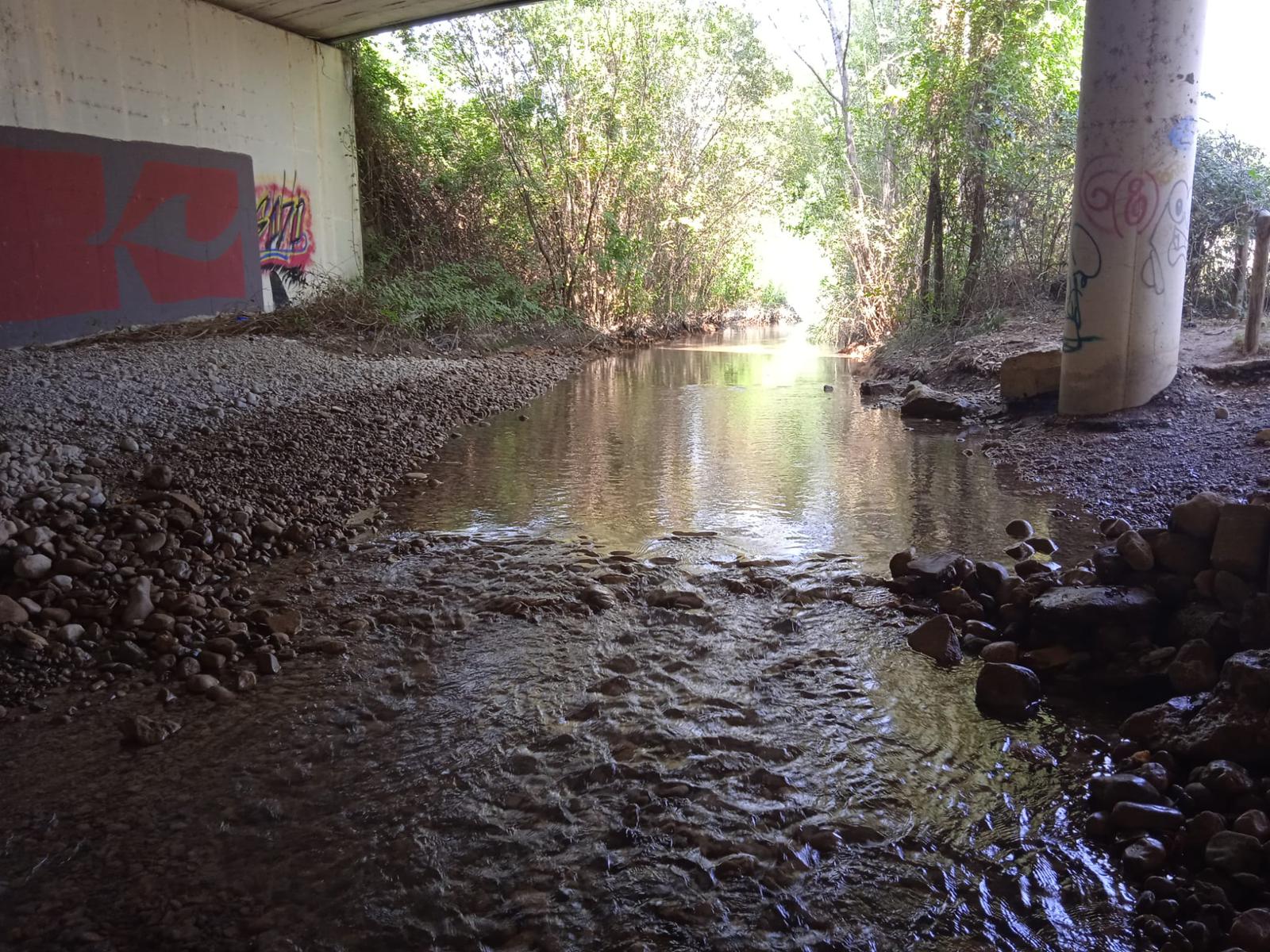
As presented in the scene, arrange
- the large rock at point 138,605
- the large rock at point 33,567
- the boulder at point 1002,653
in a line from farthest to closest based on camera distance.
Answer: the large rock at point 33,567
the large rock at point 138,605
the boulder at point 1002,653

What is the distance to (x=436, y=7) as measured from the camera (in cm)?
1486

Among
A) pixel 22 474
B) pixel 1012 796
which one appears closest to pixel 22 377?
pixel 22 474

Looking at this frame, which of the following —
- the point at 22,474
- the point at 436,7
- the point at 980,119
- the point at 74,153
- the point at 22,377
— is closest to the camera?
the point at 22,474

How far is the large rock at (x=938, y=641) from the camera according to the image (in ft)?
13.3

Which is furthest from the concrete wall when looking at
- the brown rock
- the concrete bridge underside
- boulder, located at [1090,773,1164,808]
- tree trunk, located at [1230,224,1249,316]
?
tree trunk, located at [1230,224,1249,316]

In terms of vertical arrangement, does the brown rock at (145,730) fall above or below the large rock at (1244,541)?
below

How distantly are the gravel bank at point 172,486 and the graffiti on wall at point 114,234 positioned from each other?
1.23 meters

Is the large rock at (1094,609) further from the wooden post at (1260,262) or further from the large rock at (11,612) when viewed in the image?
the wooden post at (1260,262)

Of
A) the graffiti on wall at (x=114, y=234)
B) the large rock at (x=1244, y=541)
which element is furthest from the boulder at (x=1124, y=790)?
the graffiti on wall at (x=114, y=234)

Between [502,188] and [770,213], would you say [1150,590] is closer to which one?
[502,188]

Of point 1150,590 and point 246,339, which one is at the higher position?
point 246,339

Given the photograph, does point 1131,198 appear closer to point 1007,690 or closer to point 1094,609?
point 1094,609

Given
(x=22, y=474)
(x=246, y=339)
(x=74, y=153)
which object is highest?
(x=74, y=153)

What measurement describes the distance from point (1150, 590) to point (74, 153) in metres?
12.5
